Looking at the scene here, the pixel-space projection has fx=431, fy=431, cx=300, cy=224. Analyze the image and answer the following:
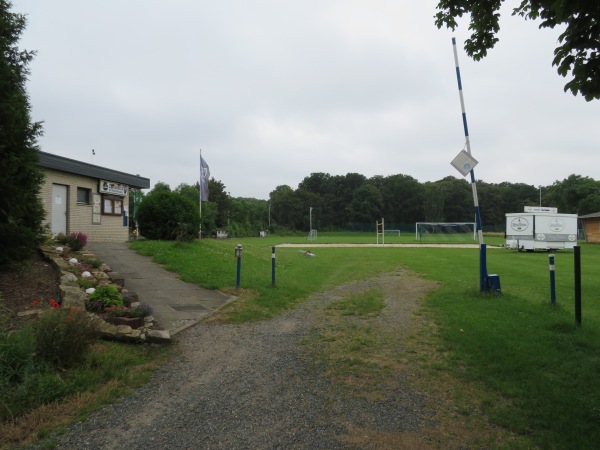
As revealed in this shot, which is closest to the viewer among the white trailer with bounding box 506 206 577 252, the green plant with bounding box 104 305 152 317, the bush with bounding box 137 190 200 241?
the green plant with bounding box 104 305 152 317

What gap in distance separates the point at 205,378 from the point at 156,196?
15.0 metres

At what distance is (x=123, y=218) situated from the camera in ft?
67.1

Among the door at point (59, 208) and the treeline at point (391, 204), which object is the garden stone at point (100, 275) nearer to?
the door at point (59, 208)

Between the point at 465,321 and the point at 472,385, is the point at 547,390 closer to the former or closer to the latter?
the point at 472,385

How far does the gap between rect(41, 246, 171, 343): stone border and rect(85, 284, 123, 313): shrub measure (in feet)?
0.42

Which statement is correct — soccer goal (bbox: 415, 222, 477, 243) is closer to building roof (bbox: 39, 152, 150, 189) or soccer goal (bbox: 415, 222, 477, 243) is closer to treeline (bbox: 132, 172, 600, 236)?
treeline (bbox: 132, 172, 600, 236)

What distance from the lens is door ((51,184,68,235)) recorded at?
1639cm

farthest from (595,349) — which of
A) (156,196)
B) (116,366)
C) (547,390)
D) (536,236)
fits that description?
(536,236)

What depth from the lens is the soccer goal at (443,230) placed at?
54875mm

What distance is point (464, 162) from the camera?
10461mm

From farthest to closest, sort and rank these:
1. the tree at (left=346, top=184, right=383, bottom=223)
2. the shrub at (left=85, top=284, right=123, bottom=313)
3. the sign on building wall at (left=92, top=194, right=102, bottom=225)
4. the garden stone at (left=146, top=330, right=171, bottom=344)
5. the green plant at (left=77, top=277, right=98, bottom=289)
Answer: the tree at (left=346, top=184, right=383, bottom=223), the sign on building wall at (left=92, top=194, right=102, bottom=225), the green plant at (left=77, top=277, right=98, bottom=289), the shrub at (left=85, top=284, right=123, bottom=313), the garden stone at (left=146, top=330, right=171, bottom=344)

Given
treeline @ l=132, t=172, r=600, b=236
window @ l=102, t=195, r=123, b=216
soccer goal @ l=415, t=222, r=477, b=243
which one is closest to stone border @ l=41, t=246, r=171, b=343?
window @ l=102, t=195, r=123, b=216

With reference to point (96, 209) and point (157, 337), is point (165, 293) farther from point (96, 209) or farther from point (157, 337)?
point (96, 209)

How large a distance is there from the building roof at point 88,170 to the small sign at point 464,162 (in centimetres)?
1222
